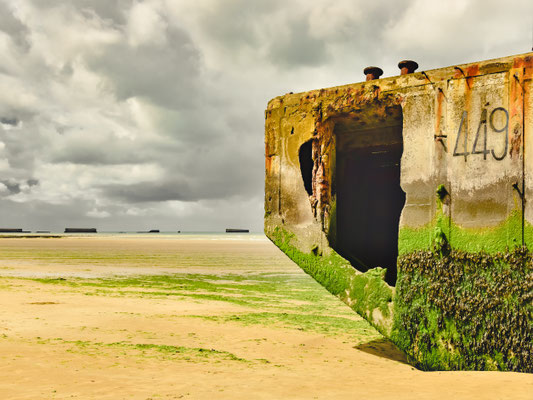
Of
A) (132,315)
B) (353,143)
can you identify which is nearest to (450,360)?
(353,143)

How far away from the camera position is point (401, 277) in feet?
15.6

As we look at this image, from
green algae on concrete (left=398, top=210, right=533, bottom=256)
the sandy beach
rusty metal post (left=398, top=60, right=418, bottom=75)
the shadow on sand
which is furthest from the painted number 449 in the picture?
the shadow on sand

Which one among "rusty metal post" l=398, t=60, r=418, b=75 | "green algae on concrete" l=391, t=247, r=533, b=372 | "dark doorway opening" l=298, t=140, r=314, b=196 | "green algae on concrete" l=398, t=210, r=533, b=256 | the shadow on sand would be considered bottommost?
the shadow on sand

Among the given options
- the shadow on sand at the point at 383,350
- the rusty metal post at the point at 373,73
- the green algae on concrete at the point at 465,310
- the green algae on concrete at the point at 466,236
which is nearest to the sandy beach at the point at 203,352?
the shadow on sand at the point at 383,350

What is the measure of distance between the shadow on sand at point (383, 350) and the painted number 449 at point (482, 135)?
2.51m

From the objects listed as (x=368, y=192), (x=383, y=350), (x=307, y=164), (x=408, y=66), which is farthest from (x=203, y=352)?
(x=408, y=66)

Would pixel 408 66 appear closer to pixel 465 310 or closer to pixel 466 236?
pixel 466 236

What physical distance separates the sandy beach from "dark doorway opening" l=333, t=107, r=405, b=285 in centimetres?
127

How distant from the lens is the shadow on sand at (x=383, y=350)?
219 inches

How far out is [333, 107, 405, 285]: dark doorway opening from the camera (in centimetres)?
575

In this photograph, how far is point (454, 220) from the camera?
4.53 meters

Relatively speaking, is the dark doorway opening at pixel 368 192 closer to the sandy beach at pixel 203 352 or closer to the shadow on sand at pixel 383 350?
the shadow on sand at pixel 383 350

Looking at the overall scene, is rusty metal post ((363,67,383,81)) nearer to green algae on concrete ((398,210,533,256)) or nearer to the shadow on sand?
green algae on concrete ((398,210,533,256))

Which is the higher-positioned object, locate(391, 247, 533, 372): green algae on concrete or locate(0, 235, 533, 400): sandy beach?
locate(391, 247, 533, 372): green algae on concrete
